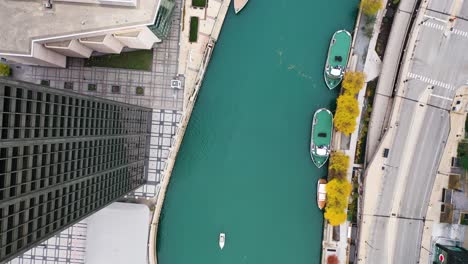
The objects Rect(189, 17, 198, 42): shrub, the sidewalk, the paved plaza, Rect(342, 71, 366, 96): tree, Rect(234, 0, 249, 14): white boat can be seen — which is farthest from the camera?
Rect(234, 0, 249, 14): white boat

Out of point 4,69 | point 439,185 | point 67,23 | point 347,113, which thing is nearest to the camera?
point 67,23

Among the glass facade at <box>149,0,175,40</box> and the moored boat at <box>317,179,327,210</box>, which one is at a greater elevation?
the glass facade at <box>149,0,175,40</box>

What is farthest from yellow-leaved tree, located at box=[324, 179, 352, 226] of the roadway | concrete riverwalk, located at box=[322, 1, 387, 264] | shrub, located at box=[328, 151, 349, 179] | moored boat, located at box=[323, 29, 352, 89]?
moored boat, located at box=[323, 29, 352, 89]

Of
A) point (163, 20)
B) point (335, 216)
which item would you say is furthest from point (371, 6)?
point (335, 216)

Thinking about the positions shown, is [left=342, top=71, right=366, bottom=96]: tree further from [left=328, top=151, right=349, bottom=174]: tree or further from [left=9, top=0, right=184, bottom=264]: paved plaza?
[left=9, top=0, right=184, bottom=264]: paved plaza

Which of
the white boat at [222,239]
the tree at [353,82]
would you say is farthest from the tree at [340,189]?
the white boat at [222,239]

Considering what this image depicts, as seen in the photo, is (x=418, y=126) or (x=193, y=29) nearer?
(x=418, y=126)

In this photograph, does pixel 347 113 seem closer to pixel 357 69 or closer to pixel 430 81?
pixel 357 69

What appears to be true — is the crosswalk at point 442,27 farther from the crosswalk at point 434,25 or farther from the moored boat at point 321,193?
the moored boat at point 321,193
